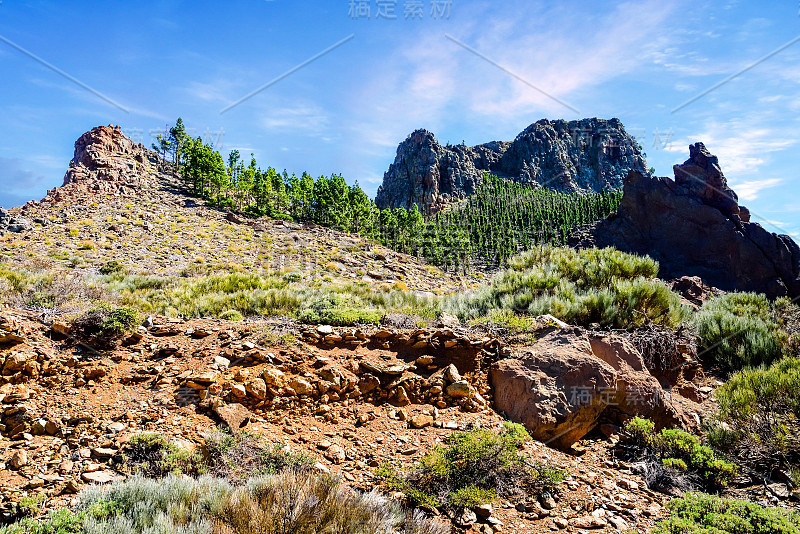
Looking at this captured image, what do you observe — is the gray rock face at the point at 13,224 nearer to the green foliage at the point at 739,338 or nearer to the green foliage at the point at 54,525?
the green foliage at the point at 54,525

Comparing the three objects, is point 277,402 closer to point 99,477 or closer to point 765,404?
point 99,477

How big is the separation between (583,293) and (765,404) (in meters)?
3.37

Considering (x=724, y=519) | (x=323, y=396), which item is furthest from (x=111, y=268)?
(x=724, y=519)

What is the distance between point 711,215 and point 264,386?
2382 inches

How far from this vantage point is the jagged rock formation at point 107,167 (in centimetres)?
3847

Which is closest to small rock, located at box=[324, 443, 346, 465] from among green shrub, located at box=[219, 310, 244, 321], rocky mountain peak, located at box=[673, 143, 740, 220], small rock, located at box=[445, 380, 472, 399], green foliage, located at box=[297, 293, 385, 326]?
small rock, located at box=[445, 380, 472, 399]

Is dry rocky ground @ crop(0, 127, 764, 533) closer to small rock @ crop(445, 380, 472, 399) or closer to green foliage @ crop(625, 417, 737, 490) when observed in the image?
small rock @ crop(445, 380, 472, 399)

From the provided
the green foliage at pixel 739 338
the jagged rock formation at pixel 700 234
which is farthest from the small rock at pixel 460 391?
the jagged rock formation at pixel 700 234

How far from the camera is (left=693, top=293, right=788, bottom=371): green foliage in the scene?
22.4ft

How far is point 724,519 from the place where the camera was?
296 cm

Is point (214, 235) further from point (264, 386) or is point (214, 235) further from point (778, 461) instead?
point (778, 461)

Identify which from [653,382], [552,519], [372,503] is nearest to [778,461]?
[653,382]

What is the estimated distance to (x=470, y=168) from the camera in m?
119

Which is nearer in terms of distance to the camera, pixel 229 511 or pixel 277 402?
pixel 229 511
